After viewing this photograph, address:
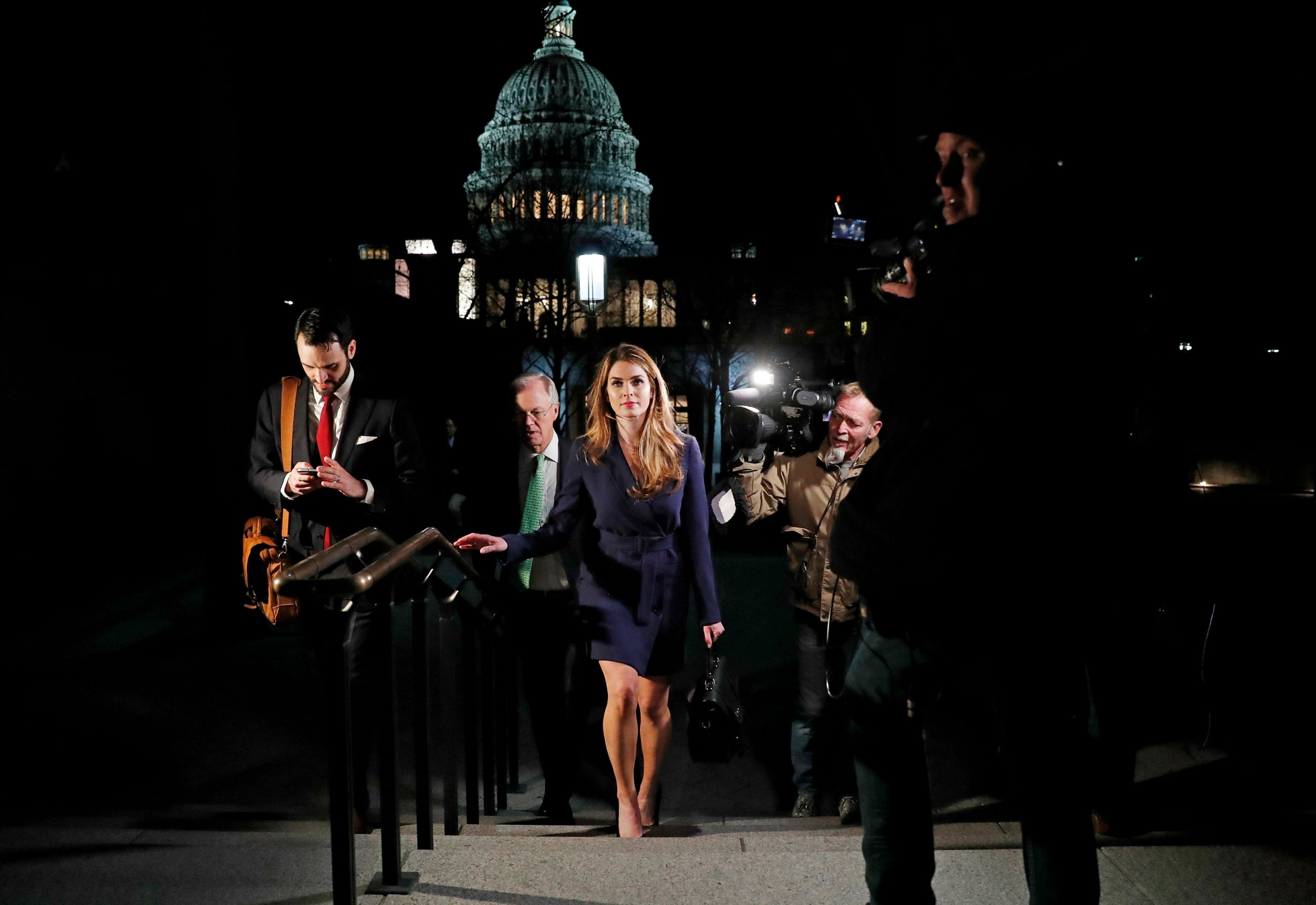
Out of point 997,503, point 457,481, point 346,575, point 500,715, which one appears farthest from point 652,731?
point 997,503

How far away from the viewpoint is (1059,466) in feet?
6.07

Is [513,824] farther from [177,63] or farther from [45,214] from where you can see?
[45,214]

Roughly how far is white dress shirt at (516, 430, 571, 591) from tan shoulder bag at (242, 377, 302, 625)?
1041 mm

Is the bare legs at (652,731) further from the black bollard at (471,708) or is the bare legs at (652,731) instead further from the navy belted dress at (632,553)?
the black bollard at (471,708)

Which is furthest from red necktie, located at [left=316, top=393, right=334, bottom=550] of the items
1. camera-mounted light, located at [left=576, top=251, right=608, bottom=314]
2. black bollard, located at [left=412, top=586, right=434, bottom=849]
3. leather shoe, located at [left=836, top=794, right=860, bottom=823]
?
camera-mounted light, located at [left=576, top=251, right=608, bottom=314]

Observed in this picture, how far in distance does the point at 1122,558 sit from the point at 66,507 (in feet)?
45.0

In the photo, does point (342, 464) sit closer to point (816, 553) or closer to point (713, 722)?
point (713, 722)

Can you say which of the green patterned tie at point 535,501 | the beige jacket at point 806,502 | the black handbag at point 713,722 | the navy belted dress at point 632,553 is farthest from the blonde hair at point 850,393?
the green patterned tie at point 535,501

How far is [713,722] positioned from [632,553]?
2.71 ft

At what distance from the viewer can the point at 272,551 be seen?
386 centimetres

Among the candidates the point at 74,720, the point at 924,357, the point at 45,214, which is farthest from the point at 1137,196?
the point at 45,214

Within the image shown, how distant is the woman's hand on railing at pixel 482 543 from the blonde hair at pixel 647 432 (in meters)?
0.50

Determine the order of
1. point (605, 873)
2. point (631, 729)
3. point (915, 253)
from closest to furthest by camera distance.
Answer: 1. point (915, 253)
2. point (605, 873)
3. point (631, 729)

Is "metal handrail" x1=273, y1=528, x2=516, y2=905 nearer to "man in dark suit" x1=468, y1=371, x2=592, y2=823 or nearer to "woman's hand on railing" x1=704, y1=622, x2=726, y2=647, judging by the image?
"man in dark suit" x1=468, y1=371, x2=592, y2=823
